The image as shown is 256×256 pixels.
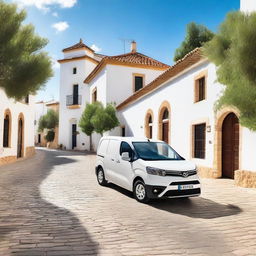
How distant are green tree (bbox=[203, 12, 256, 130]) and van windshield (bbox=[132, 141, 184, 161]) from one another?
2142 millimetres

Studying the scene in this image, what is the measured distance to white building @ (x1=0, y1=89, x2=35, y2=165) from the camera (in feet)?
54.4

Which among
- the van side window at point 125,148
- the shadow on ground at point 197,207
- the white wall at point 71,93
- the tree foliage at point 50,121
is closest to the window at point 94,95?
the white wall at point 71,93

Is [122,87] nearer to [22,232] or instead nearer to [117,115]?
[117,115]

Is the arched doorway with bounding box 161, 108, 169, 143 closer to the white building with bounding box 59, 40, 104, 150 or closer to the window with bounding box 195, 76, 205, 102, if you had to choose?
the window with bounding box 195, 76, 205, 102

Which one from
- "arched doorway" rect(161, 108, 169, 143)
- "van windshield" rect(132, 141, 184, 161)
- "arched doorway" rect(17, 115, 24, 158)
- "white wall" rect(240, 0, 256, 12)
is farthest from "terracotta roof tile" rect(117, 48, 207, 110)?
"arched doorway" rect(17, 115, 24, 158)

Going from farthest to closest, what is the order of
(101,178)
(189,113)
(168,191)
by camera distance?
1. (189,113)
2. (101,178)
3. (168,191)

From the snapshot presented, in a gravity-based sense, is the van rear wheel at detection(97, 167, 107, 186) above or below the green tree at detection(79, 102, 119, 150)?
below

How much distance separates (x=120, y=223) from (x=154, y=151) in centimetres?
323

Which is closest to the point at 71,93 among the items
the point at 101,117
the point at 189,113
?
the point at 101,117

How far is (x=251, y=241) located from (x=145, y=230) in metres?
1.79

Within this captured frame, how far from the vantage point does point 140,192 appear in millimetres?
7500

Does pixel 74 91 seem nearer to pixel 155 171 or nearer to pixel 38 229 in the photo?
pixel 155 171

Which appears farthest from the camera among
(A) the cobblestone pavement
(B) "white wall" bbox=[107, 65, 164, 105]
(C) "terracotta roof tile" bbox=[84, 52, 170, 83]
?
(B) "white wall" bbox=[107, 65, 164, 105]

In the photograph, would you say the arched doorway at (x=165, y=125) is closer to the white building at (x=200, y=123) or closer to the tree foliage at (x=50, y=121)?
the white building at (x=200, y=123)
